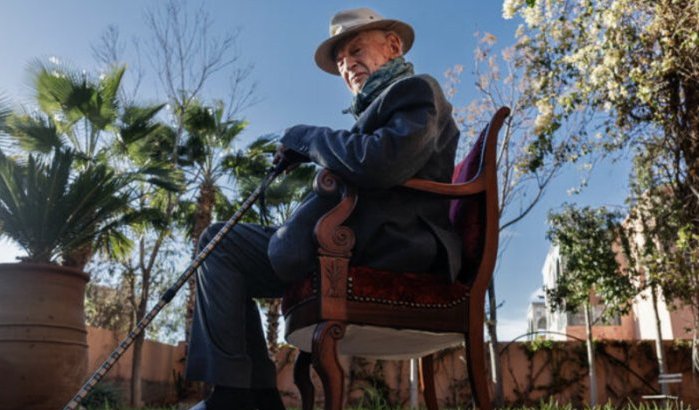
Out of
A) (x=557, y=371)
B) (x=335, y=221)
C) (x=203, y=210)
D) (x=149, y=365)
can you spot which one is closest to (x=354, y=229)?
(x=335, y=221)

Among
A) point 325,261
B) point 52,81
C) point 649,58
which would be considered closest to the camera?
point 325,261

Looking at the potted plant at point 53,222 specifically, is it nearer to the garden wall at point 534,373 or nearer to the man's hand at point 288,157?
the man's hand at point 288,157

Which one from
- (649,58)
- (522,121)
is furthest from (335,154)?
(522,121)

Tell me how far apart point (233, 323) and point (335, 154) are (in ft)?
1.91

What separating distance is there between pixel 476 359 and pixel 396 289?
1.11 ft

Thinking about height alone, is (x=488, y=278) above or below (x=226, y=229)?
below

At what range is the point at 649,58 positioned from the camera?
835cm

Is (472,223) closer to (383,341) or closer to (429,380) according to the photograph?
(383,341)

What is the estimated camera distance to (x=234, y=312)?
6.37ft

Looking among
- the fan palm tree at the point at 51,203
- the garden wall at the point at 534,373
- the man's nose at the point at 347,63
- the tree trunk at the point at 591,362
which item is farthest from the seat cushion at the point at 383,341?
the tree trunk at the point at 591,362

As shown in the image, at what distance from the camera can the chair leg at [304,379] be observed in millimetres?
2287

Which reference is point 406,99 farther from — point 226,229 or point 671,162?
point 671,162

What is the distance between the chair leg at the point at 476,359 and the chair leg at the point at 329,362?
423 millimetres

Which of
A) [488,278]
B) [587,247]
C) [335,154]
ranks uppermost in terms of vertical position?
[587,247]
